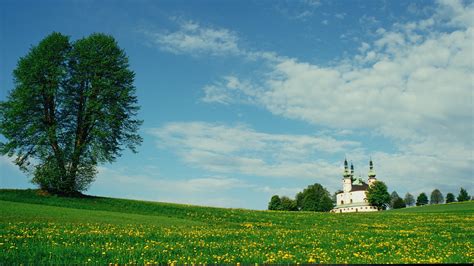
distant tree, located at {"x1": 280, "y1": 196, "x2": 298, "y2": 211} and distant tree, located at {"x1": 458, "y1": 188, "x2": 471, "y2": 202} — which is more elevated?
distant tree, located at {"x1": 458, "y1": 188, "x2": 471, "y2": 202}

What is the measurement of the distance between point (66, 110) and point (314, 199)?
373ft

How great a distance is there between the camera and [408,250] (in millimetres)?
17172

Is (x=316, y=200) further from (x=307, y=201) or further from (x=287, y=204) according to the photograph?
(x=287, y=204)

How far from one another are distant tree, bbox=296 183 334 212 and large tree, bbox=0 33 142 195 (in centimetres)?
10670

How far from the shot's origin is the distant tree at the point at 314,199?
148 m

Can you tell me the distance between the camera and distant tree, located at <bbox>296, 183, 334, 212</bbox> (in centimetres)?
14825

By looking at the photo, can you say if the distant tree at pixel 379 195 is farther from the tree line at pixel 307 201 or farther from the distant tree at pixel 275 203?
the distant tree at pixel 275 203

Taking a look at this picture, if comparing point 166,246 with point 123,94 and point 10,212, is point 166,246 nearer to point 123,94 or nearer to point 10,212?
point 10,212

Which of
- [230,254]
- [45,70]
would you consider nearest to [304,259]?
[230,254]

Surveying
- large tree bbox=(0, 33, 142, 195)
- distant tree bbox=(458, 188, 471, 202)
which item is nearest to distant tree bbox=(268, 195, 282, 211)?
distant tree bbox=(458, 188, 471, 202)

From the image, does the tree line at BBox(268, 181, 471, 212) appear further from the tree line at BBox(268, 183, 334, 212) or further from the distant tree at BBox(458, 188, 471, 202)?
the distant tree at BBox(458, 188, 471, 202)

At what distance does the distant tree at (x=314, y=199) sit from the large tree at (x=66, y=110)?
350 ft

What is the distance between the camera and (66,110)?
49.3 metres

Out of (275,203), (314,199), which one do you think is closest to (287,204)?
(275,203)
